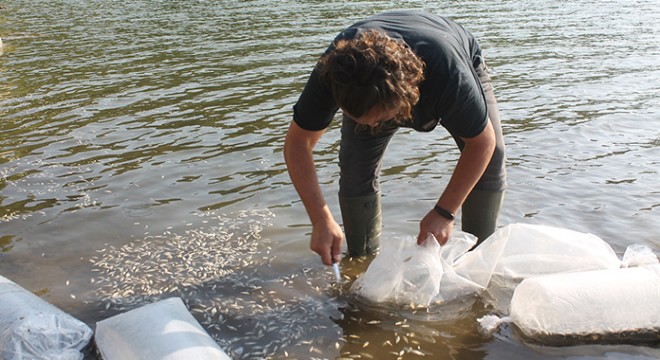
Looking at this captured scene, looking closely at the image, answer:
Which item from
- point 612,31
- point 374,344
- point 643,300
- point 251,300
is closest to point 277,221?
point 251,300

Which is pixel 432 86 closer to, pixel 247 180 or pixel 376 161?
pixel 376 161

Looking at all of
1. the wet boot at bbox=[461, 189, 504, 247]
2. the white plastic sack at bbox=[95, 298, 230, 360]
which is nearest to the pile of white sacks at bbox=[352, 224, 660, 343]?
the wet boot at bbox=[461, 189, 504, 247]

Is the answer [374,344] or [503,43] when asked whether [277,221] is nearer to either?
[374,344]

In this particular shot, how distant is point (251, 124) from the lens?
935cm

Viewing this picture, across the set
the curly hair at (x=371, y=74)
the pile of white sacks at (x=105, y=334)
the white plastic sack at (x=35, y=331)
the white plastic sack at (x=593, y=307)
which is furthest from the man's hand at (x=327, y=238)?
the white plastic sack at (x=35, y=331)

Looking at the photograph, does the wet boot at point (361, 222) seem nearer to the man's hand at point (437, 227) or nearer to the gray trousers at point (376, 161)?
the gray trousers at point (376, 161)

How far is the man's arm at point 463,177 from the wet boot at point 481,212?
652 millimetres

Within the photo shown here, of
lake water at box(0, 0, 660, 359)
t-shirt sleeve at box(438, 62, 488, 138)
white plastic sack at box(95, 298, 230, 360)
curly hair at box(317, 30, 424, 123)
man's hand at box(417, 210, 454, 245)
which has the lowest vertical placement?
lake water at box(0, 0, 660, 359)

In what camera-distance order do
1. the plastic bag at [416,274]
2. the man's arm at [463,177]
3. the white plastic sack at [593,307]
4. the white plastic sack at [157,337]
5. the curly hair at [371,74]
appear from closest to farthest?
the curly hair at [371,74]
the white plastic sack at [157,337]
the man's arm at [463,177]
the white plastic sack at [593,307]
the plastic bag at [416,274]

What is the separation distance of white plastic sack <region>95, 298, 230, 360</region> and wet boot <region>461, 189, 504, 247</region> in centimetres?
214

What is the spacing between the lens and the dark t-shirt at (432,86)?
3518mm

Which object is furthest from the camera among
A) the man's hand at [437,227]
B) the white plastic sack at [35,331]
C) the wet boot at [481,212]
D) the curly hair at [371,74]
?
the wet boot at [481,212]

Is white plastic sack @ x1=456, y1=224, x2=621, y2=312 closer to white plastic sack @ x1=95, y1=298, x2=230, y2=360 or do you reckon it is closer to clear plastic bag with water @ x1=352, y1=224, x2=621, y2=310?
clear plastic bag with water @ x1=352, y1=224, x2=621, y2=310

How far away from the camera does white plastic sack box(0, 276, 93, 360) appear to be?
12.1 feet
